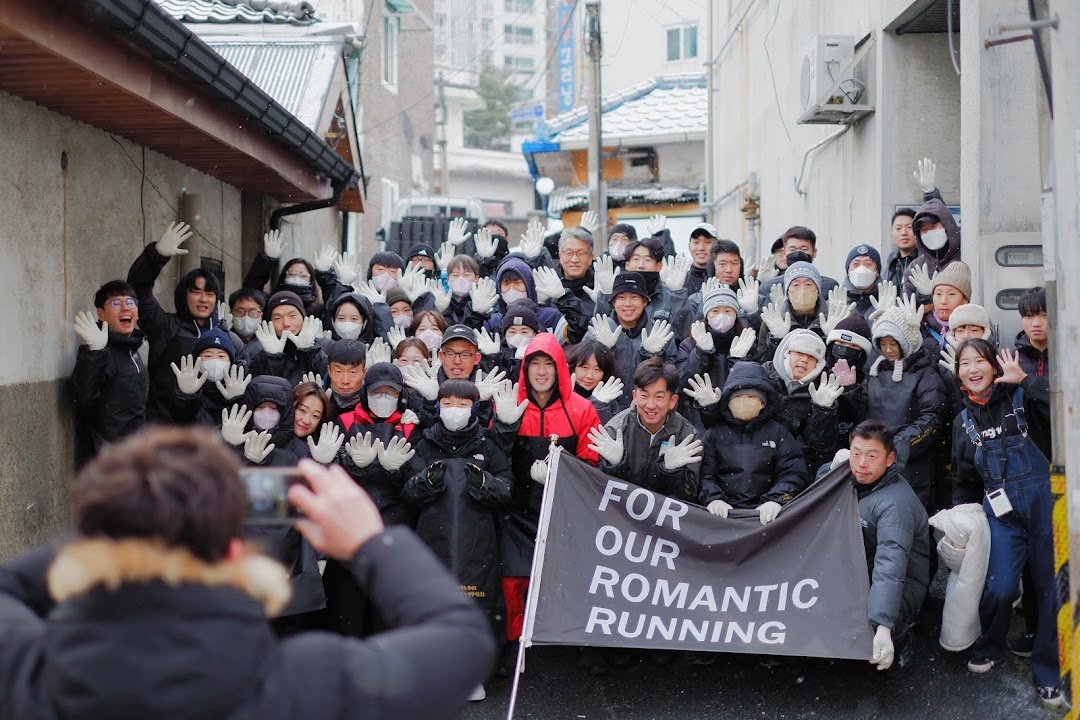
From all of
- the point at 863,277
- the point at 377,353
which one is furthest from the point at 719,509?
the point at 863,277

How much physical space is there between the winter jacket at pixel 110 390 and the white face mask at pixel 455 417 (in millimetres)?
1846

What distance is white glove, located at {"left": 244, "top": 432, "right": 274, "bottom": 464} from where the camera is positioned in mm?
5633

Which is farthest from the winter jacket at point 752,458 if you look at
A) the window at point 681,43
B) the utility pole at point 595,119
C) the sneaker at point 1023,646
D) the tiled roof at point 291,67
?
the window at point 681,43

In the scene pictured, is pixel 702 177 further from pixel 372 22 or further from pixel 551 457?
pixel 551 457

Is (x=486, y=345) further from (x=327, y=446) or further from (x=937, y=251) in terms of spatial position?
(x=937, y=251)

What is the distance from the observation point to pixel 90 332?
20.0 ft

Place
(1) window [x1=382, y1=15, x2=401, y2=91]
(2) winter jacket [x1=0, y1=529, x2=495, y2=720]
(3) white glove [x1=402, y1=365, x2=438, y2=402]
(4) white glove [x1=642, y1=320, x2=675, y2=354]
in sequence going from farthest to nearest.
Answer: (1) window [x1=382, y1=15, x2=401, y2=91]
(4) white glove [x1=642, y1=320, x2=675, y2=354]
(3) white glove [x1=402, y1=365, x2=438, y2=402]
(2) winter jacket [x1=0, y1=529, x2=495, y2=720]

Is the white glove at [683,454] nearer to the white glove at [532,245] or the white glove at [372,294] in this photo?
the white glove at [372,294]

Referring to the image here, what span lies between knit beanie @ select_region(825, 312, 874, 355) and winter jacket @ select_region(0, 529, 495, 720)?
4.84 m

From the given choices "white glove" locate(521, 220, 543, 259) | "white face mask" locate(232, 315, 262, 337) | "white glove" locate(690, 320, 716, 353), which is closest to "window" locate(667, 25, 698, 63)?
"white glove" locate(521, 220, 543, 259)

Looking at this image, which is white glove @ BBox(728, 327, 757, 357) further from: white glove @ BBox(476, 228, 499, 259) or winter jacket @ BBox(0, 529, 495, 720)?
winter jacket @ BBox(0, 529, 495, 720)

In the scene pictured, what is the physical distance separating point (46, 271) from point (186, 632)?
4.97m

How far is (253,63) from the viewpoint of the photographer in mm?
12617

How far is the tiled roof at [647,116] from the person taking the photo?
23.8m
